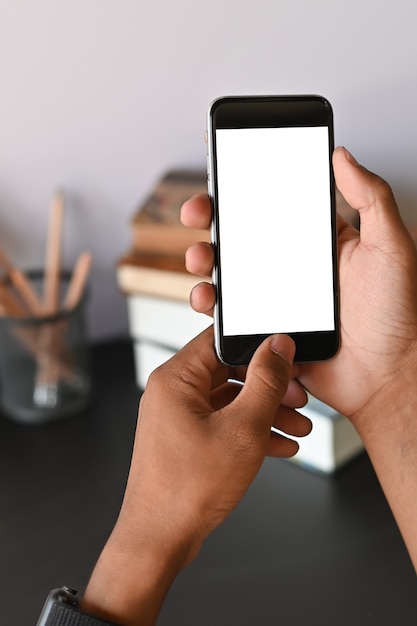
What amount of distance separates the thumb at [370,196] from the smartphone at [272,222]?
0.02m

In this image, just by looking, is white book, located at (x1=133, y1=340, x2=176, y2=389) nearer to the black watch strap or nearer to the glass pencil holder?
the glass pencil holder

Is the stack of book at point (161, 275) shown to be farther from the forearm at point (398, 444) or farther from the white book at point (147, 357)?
the forearm at point (398, 444)

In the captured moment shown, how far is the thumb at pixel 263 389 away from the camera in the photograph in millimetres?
441

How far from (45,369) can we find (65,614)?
16.9 inches

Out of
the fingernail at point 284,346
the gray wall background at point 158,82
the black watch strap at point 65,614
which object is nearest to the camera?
the black watch strap at point 65,614

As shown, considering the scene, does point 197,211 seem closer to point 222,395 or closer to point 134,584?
point 222,395

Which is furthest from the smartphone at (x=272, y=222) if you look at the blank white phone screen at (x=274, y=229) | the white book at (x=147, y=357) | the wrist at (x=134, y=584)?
the white book at (x=147, y=357)

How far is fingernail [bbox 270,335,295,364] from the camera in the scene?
1.68 feet

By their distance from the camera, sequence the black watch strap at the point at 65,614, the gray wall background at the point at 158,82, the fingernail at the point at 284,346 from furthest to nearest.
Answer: the gray wall background at the point at 158,82 → the fingernail at the point at 284,346 → the black watch strap at the point at 65,614

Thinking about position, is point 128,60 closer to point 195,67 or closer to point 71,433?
point 195,67

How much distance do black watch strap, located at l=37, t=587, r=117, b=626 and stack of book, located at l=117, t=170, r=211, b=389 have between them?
366mm

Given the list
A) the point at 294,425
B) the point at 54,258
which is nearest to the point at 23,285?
the point at 54,258

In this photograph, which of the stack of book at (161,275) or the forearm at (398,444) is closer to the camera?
the forearm at (398,444)

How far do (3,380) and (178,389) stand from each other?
407mm
